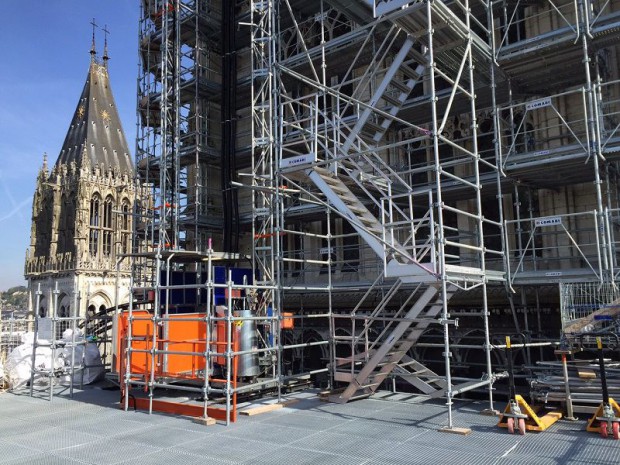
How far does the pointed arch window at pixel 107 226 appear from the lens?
2665 inches

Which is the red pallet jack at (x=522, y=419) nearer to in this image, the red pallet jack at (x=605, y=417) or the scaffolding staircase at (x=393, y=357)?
the red pallet jack at (x=605, y=417)

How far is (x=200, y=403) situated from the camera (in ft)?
35.1

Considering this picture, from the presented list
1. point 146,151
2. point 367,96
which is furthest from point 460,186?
point 146,151

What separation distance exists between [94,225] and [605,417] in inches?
2688

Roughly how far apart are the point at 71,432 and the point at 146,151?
1655 centimetres

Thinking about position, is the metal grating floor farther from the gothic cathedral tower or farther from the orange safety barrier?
the gothic cathedral tower

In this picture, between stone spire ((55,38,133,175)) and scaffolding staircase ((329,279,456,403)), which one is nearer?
scaffolding staircase ((329,279,456,403))

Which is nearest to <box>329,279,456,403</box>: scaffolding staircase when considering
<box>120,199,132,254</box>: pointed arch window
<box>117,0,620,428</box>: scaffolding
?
<box>117,0,620,428</box>: scaffolding

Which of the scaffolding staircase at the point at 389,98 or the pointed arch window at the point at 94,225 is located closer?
the scaffolding staircase at the point at 389,98

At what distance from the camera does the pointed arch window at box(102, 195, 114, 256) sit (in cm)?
6769

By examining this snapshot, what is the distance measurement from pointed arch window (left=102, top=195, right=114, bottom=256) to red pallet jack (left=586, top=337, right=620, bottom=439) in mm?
65630

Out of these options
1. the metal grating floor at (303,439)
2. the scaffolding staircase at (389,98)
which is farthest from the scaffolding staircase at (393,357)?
the scaffolding staircase at (389,98)

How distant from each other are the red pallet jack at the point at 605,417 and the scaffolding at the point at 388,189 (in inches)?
69.3

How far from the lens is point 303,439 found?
8203 mm
